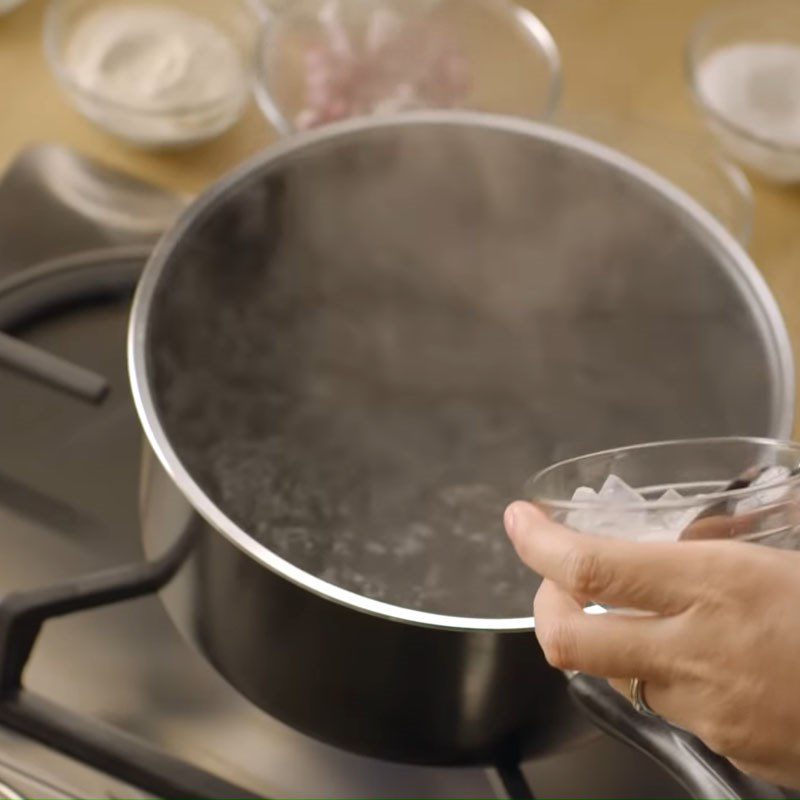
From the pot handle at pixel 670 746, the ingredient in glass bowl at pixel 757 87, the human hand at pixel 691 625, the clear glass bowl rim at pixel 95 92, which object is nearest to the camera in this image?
the human hand at pixel 691 625

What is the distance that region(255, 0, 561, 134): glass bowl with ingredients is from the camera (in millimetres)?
879

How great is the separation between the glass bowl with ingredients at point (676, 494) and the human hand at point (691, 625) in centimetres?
1

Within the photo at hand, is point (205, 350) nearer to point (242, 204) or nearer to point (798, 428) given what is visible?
point (242, 204)

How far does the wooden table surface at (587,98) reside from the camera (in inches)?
34.8

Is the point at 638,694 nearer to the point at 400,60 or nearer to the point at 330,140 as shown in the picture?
the point at 330,140

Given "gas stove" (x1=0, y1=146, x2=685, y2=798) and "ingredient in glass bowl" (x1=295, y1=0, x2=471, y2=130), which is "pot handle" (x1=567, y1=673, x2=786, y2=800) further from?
"ingredient in glass bowl" (x1=295, y1=0, x2=471, y2=130)

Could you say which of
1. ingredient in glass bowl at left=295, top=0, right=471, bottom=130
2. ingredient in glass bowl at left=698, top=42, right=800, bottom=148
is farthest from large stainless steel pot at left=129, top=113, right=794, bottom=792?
ingredient in glass bowl at left=698, top=42, right=800, bottom=148

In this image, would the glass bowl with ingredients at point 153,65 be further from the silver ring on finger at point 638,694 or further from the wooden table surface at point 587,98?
the silver ring on finger at point 638,694

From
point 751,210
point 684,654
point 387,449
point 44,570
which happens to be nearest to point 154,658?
point 44,570

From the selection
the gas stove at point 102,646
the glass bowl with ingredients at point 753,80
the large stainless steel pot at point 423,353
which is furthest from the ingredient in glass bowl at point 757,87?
the gas stove at point 102,646

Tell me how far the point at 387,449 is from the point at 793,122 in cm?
42

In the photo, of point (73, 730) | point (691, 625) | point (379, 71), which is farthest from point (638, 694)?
point (379, 71)

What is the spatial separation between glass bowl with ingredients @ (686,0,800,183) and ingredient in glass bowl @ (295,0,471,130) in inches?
7.6

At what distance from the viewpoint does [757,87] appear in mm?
966
